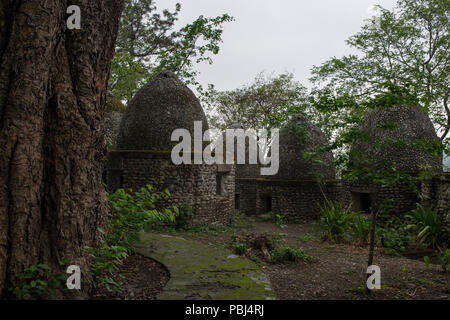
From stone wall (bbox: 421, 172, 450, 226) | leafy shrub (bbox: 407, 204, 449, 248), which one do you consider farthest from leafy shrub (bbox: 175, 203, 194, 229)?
stone wall (bbox: 421, 172, 450, 226)

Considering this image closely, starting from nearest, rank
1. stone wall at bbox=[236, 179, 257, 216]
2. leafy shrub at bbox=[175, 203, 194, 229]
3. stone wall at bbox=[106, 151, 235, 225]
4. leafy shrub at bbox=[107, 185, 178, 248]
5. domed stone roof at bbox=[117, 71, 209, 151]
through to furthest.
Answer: leafy shrub at bbox=[107, 185, 178, 248] < leafy shrub at bbox=[175, 203, 194, 229] < stone wall at bbox=[106, 151, 235, 225] < domed stone roof at bbox=[117, 71, 209, 151] < stone wall at bbox=[236, 179, 257, 216]

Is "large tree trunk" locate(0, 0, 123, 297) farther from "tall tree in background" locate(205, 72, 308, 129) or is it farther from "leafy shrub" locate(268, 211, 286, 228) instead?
"tall tree in background" locate(205, 72, 308, 129)

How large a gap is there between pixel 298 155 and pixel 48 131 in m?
12.3

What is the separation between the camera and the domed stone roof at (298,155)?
13836 millimetres

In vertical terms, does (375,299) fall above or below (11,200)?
below

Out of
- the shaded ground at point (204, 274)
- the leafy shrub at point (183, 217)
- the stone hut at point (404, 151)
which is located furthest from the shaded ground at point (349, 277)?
the stone hut at point (404, 151)

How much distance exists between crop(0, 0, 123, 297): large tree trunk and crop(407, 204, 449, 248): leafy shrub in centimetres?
831

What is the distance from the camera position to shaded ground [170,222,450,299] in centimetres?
457

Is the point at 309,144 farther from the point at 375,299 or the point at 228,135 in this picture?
the point at 375,299

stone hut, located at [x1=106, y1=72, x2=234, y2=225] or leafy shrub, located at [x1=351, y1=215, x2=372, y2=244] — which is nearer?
leafy shrub, located at [x1=351, y1=215, x2=372, y2=244]

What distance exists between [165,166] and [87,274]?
22.8ft

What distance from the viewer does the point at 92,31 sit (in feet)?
10.7

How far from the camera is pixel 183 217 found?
32.0 ft
